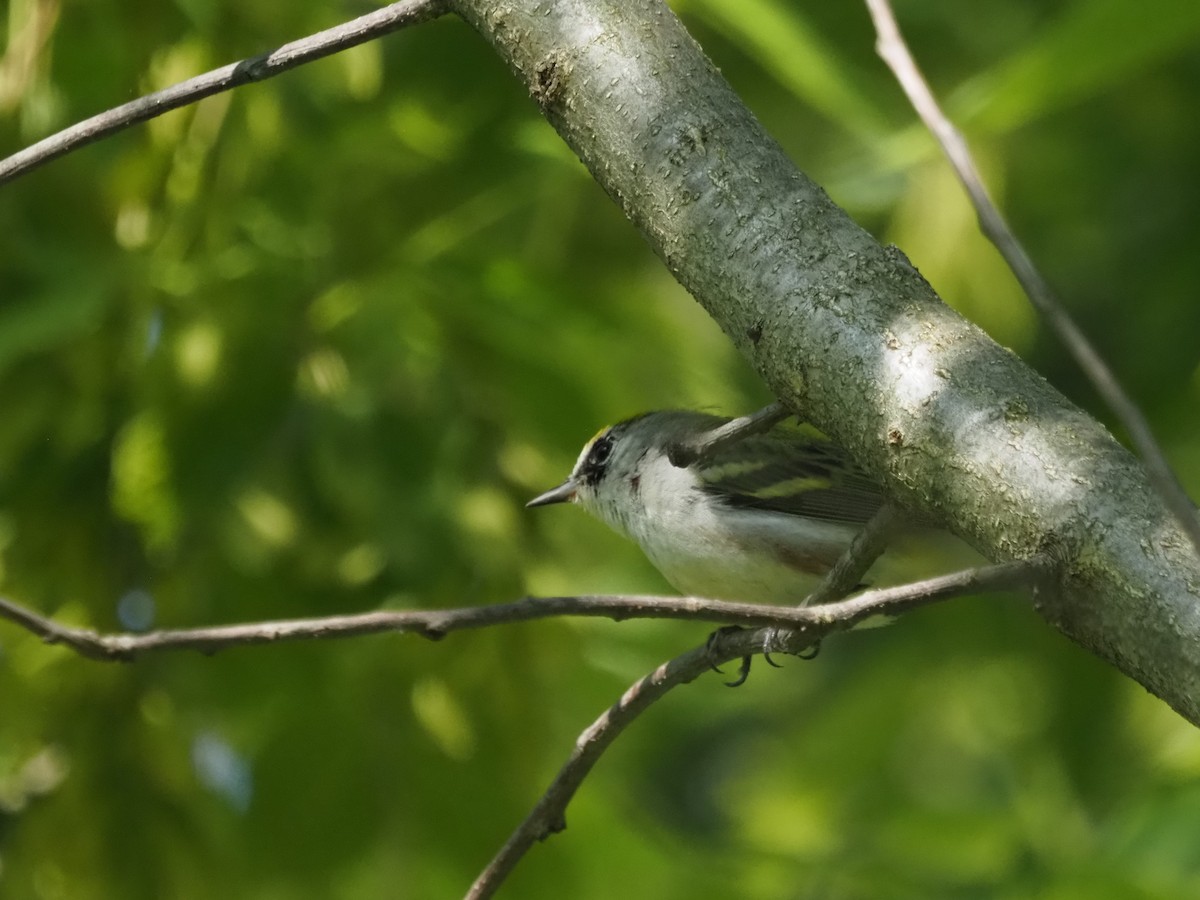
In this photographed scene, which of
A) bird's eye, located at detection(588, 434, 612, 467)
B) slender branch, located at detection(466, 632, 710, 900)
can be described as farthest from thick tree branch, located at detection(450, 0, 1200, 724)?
bird's eye, located at detection(588, 434, 612, 467)

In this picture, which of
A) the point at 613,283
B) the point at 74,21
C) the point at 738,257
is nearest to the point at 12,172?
the point at 738,257

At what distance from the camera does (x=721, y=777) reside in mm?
7309

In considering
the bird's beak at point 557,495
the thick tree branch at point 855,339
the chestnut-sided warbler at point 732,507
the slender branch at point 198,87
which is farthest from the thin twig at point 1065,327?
the chestnut-sided warbler at point 732,507

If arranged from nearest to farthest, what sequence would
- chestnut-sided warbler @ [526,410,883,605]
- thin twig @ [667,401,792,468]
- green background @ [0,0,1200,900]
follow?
1. thin twig @ [667,401,792,468]
2. green background @ [0,0,1200,900]
3. chestnut-sided warbler @ [526,410,883,605]

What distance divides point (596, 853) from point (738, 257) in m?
1.89

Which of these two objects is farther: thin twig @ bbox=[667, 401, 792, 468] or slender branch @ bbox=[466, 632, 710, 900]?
slender branch @ bbox=[466, 632, 710, 900]

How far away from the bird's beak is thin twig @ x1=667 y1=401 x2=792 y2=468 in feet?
2.79

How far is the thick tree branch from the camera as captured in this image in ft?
3.64

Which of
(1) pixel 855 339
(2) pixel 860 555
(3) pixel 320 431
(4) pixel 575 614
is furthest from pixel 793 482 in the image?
(4) pixel 575 614

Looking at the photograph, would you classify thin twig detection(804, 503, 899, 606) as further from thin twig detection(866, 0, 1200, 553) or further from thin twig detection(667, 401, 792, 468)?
thin twig detection(866, 0, 1200, 553)

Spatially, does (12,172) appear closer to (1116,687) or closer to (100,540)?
(100,540)

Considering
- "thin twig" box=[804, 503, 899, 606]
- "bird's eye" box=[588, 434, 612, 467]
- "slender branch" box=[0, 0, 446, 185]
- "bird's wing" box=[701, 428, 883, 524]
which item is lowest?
"thin twig" box=[804, 503, 899, 606]

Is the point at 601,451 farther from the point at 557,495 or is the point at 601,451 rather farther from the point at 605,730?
the point at 605,730

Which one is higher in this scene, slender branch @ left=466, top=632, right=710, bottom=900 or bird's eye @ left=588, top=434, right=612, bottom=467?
bird's eye @ left=588, top=434, right=612, bottom=467
